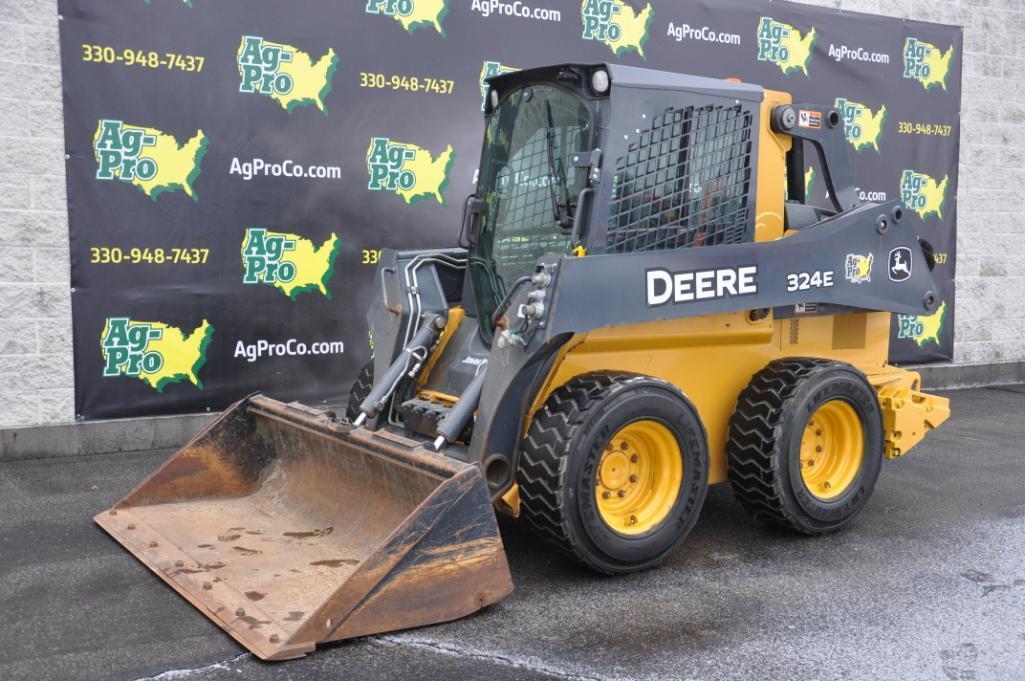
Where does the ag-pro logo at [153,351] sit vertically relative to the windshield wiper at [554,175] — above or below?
below

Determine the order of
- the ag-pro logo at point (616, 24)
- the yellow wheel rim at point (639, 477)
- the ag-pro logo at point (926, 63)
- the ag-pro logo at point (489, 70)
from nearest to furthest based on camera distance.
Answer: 1. the yellow wheel rim at point (639, 477)
2. the ag-pro logo at point (489, 70)
3. the ag-pro logo at point (616, 24)
4. the ag-pro logo at point (926, 63)

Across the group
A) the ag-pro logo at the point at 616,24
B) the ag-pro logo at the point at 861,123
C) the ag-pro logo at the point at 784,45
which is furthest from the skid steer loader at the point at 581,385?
the ag-pro logo at the point at 861,123

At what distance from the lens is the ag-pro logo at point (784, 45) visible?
28.9 feet

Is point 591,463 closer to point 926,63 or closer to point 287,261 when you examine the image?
point 287,261

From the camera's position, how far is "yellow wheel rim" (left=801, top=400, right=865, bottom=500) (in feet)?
16.8

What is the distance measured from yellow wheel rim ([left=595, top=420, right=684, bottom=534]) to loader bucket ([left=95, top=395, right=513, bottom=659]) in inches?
29.4

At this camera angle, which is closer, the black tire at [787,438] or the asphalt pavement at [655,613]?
the asphalt pavement at [655,613]

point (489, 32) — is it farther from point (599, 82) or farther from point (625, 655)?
point (625, 655)

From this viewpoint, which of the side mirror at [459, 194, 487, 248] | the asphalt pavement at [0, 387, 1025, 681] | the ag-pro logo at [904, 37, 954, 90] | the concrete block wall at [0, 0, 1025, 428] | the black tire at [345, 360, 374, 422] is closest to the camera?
the asphalt pavement at [0, 387, 1025, 681]

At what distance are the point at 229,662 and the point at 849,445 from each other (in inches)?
128

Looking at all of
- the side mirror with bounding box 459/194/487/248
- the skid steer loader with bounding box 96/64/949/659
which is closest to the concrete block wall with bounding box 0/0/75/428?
the skid steer loader with bounding box 96/64/949/659

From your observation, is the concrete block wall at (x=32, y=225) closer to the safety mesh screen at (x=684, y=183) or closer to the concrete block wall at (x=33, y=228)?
the concrete block wall at (x=33, y=228)

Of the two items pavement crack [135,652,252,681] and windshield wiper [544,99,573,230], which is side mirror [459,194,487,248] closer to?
windshield wiper [544,99,573,230]

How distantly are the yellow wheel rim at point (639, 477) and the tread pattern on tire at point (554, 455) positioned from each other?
246 mm
